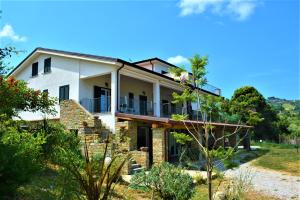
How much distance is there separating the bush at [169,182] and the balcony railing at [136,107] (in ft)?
36.7

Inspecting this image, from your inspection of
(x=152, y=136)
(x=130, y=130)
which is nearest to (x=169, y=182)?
(x=152, y=136)

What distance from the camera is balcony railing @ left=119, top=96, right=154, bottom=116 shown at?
19.2 metres

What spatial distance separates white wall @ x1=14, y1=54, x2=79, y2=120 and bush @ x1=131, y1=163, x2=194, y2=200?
12.3m

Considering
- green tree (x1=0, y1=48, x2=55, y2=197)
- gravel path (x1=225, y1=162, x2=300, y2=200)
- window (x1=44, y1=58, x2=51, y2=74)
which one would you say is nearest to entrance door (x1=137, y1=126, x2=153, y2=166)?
gravel path (x1=225, y1=162, x2=300, y2=200)

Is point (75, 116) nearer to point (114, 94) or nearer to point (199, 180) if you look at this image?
point (114, 94)

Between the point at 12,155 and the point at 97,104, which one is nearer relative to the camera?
the point at 12,155

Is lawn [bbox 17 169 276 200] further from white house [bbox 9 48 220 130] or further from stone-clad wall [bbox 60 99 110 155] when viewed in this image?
white house [bbox 9 48 220 130]

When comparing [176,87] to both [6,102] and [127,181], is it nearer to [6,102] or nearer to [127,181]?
[127,181]

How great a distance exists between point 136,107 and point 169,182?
14.0m

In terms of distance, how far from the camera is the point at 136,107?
69.2ft

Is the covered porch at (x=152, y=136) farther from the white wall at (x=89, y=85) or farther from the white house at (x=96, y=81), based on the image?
the white wall at (x=89, y=85)

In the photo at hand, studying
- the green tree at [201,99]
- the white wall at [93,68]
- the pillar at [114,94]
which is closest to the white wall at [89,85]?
the white wall at [93,68]

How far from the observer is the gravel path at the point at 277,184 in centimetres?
1045

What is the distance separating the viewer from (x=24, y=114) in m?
22.8
